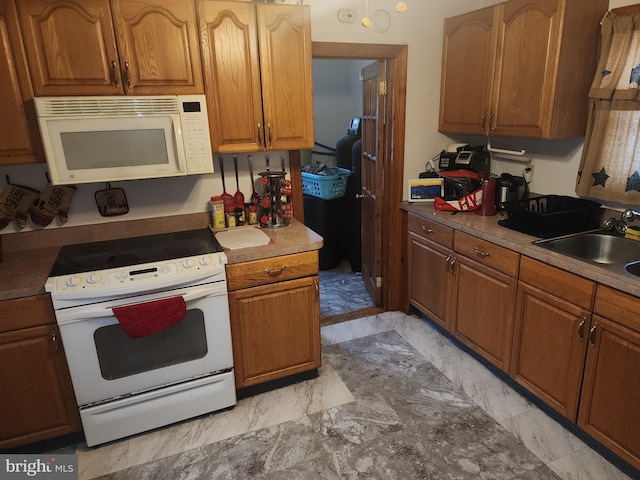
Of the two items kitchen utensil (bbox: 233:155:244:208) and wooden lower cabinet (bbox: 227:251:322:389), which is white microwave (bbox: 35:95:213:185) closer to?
kitchen utensil (bbox: 233:155:244:208)

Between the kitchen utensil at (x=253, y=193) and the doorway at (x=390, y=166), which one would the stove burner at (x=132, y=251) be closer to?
the kitchen utensil at (x=253, y=193)

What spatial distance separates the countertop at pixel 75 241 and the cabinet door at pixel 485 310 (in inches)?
37.2

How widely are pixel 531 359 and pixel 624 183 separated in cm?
101

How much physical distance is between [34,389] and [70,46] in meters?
1.54

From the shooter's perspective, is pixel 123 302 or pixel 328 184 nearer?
pixel 123 302

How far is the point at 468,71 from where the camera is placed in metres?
2.71

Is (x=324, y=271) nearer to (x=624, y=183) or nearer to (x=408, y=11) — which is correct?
(x=408, y=11)

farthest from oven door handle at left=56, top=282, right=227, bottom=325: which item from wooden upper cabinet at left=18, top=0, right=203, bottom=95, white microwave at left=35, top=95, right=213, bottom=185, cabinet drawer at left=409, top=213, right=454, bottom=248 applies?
cabinet drawer at left=409, top=213, right=454, bottom=248

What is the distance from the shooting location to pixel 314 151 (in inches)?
196

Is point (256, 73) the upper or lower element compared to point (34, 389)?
upper

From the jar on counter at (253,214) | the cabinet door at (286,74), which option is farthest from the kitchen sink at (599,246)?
the jar on counter at (253,214)

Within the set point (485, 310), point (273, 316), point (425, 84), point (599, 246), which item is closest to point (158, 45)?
point (273, 316)

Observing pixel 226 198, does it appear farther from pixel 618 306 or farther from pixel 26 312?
pixel 618 306

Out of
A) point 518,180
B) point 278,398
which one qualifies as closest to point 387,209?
point 518,180
